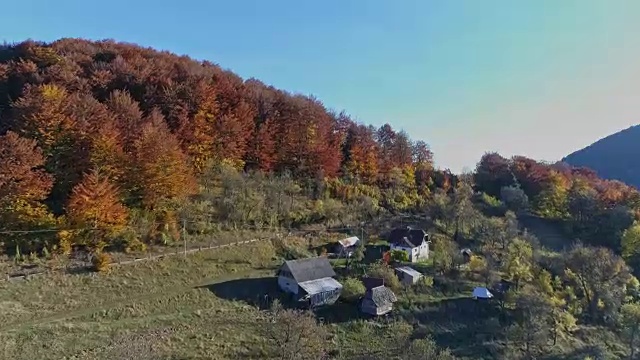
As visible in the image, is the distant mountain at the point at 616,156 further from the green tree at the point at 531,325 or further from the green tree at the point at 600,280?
the green tree at the point at 531,325

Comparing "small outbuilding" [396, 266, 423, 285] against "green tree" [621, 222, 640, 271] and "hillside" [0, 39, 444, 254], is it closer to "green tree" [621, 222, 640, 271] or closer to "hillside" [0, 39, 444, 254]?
"hillside" [0, 39, 444, 254]

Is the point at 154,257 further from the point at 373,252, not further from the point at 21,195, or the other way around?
the point at 373,252

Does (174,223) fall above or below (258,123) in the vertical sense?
below

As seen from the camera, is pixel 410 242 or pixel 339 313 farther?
pixel 410 242

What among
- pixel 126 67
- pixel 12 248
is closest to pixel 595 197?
pixel 126 67

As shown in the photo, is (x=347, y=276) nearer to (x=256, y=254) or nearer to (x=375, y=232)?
(x=256, y=254)

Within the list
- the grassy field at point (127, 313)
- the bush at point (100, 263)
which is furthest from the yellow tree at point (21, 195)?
the grassy field at point (127, 313)

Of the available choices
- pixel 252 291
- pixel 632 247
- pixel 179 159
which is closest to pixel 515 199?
pixel 632 247
